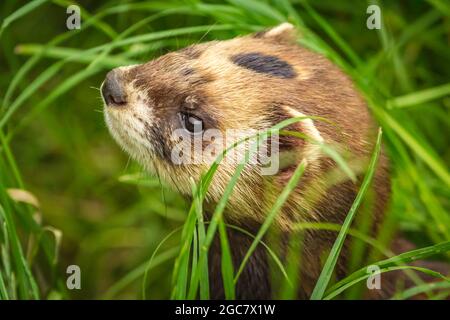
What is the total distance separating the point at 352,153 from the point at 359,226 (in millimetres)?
268

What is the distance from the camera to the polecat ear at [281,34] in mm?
3223

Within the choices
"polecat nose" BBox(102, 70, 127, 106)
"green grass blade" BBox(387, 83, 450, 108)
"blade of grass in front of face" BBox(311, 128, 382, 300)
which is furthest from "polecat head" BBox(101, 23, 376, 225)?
"green grass blade" BBox(387, 83, 450, 108)

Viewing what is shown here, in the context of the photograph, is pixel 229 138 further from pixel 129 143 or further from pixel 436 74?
pixel 436 74

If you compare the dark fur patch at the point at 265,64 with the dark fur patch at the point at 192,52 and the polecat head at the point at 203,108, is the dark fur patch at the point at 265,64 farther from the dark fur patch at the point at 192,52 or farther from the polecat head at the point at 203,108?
the dark fur patch at the point at 192,52

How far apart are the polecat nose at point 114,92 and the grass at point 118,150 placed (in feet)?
1.44

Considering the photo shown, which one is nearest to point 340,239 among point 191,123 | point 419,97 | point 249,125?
point 249,125

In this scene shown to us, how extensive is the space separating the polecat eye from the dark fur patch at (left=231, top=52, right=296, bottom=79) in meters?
0.27

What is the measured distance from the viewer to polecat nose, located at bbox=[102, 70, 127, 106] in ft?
9.32

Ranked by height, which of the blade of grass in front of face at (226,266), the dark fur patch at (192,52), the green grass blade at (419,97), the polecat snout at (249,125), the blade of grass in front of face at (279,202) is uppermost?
the dark fur patch at (192,52)

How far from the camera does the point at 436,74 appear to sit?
4.58m

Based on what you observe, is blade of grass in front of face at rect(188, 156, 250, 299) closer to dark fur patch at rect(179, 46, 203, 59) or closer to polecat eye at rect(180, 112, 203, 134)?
polecat eye at rect(180, 112, 203, 134)

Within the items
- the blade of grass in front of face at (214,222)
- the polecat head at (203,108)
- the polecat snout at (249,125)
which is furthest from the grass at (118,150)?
the blade of grass in front of face at (214,222)

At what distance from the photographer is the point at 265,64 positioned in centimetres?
293

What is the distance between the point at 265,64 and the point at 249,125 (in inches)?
9.7
